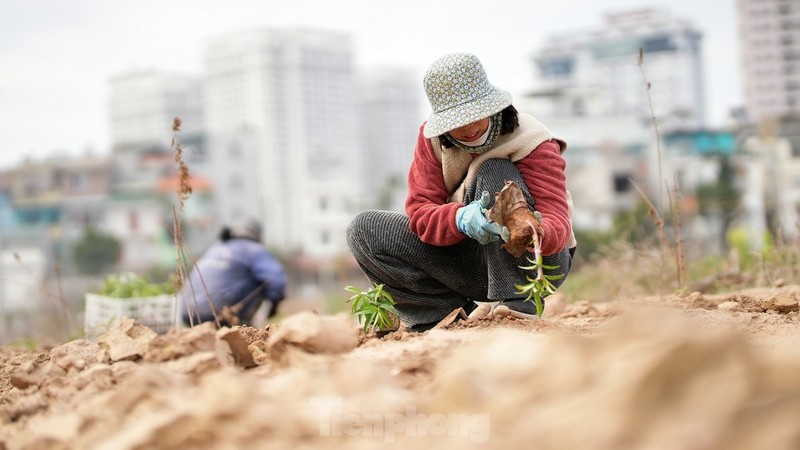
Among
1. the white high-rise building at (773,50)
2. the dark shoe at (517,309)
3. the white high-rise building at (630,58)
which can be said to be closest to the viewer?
the dark shoe at (517,309)

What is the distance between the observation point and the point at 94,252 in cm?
5472

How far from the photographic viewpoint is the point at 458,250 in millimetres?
3576

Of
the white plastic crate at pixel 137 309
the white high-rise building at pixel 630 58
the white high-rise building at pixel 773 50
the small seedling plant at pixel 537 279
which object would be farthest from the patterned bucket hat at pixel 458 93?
the white high-rise building at pixel 630 58

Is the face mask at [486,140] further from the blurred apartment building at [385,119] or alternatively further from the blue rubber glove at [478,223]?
the blurred apartment building at [385,119]

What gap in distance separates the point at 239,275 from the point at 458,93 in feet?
12.2

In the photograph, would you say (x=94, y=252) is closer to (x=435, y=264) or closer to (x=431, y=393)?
(x=435, y=264)

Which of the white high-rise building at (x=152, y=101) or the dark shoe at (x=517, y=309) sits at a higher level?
the white high-rise building at (x=152, y=101)

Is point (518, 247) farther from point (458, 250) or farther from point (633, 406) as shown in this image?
point (633, 406)

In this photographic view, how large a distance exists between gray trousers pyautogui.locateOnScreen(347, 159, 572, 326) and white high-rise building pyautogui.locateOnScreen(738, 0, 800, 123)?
319ft

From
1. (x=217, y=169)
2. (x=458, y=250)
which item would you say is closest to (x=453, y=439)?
(x=458, y=250)

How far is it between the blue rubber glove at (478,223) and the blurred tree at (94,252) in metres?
53.2

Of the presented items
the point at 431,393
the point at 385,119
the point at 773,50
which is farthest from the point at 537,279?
the point at 385,119

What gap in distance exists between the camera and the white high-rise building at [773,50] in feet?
312

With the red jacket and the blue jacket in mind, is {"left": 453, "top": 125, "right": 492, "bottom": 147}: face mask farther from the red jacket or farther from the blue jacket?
the blue jacket
